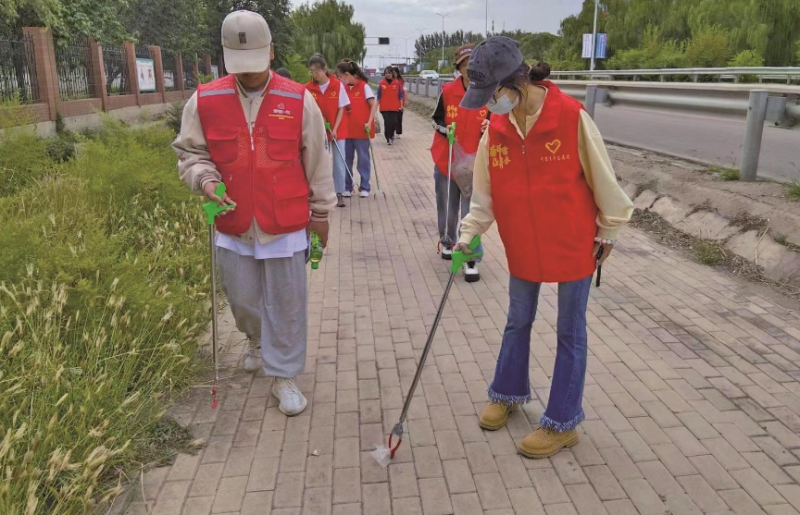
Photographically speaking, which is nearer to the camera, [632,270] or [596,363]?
[596,363]

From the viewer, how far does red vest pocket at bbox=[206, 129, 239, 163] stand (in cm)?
335

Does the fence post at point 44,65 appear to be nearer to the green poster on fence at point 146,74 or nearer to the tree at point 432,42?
the green poster on fence at point 146,74

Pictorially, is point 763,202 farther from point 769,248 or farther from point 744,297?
point 744,297

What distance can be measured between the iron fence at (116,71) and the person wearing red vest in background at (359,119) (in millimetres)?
11243

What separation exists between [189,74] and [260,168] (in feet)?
87.5

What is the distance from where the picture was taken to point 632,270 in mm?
6059

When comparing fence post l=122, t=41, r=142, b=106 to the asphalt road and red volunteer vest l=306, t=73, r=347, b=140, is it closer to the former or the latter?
red volunteer vest l=306, t=73, r=347, b=140

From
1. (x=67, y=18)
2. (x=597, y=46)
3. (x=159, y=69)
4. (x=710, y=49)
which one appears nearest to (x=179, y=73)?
(x=159, y=69)

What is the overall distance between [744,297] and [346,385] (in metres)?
3.24

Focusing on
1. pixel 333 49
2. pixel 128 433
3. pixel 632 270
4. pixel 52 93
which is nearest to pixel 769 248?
pixel 632 270

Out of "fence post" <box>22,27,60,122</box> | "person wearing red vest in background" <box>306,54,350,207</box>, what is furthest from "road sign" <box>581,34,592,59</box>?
"person wearing red vest in background" <box>306,54,350,207</box>

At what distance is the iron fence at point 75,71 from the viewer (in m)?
15.5

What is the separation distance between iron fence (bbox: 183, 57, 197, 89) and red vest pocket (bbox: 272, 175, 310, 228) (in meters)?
25.7

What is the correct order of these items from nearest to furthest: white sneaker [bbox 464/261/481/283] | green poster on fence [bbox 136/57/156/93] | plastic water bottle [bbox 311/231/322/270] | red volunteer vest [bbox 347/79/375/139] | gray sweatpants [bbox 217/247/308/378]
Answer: gray sweatpants [bbox 217/247/308/378] < plastic water bottle [bbox 311/231/322/270] < white sneaker [bbox 464/261/481/283] < red volunteer vest [bbox 347/79/375/139] < green poster on fence [bbox 136/57/156/93]
